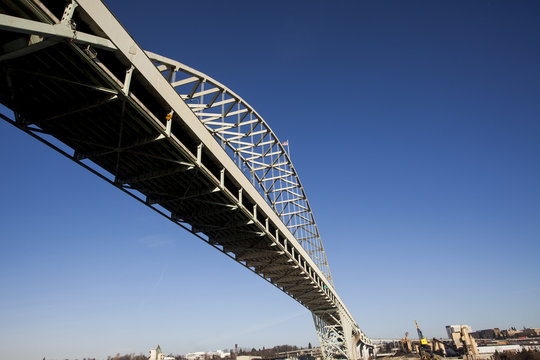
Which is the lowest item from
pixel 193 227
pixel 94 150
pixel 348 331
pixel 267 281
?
pixel 348 331

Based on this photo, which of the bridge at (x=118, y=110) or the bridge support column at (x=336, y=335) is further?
the bridge support column at (x=336, y=335)

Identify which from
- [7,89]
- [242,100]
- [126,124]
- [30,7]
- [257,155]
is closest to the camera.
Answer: [30,7]

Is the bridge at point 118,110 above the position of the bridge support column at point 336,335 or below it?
above

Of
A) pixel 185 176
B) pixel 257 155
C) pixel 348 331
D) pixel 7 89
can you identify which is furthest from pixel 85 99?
pixel 348 331

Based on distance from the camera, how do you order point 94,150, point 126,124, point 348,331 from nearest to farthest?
point 126,124
point 94,150
point 348,331

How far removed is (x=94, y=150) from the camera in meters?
12.4

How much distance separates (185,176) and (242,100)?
1217 centimetres

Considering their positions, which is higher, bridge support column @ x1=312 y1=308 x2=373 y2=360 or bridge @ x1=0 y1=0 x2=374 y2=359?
bridge @ x1=0 y1=0 x2=374 y2=359

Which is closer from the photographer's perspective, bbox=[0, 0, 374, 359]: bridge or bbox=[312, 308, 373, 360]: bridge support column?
bbox=[0, 0, 374, 359]: bridge

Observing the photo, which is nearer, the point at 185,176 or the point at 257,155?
the point at 185,176

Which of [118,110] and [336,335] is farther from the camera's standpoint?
[336,335]

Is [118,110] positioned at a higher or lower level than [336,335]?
higher

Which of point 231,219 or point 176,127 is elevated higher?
point 176,127

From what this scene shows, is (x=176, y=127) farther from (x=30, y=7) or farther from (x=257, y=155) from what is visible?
(x=257, y=155)
